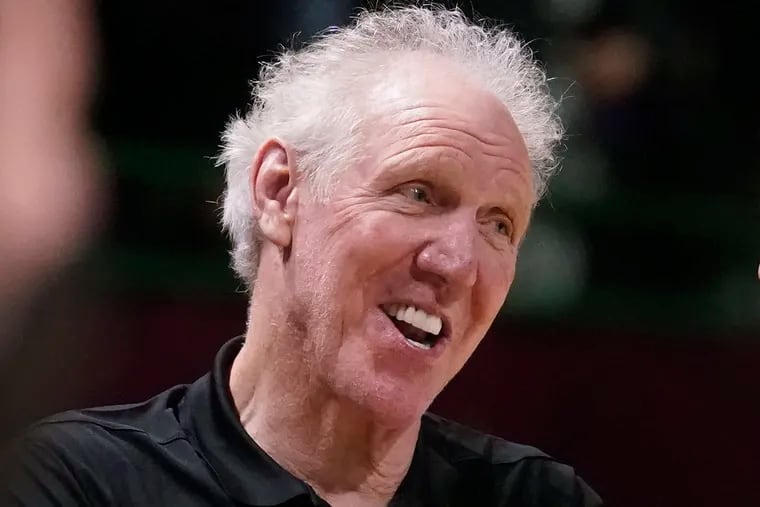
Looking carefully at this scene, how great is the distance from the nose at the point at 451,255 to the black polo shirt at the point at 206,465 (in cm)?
18

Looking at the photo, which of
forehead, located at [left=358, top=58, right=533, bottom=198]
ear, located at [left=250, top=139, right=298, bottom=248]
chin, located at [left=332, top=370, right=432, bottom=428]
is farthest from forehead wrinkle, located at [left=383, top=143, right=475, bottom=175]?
chin, located at [left=332, top=370, right=432, bottom=428]

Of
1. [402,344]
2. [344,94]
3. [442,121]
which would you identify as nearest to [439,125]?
[442,121]

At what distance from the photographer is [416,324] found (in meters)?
0.95

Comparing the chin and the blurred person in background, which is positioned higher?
the blurred person in background

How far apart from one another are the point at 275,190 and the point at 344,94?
0.12m

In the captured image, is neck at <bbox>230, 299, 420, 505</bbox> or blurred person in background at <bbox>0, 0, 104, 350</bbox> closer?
blurred person in background at <bbox>0, 0, 104, 350</bbox>

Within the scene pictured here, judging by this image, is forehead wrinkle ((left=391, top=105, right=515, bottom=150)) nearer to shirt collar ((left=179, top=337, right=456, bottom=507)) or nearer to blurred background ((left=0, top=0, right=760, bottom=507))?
blurred background ((left=0, top=0, right=760, bottom=507))

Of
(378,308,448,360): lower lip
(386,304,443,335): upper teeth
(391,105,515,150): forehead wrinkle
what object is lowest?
(378,308,448,360): lower lip

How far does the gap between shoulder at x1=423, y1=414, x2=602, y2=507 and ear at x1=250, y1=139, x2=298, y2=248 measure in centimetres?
26

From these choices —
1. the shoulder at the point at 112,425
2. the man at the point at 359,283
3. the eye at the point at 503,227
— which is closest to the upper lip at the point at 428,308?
the man at the point at 359,283

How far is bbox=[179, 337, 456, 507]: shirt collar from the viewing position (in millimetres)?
944

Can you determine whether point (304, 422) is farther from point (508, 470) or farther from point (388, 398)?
point (508, 470)

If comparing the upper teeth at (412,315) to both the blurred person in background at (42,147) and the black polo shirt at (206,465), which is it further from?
the blurred person in background at (42,147)

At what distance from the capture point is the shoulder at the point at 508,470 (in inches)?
40.4
